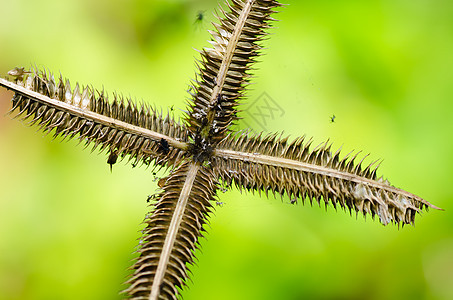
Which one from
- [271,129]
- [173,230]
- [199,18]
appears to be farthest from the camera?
[199,18]

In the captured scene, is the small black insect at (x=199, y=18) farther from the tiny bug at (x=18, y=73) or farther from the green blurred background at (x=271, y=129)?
the tiny bug at (x=18, y=73)

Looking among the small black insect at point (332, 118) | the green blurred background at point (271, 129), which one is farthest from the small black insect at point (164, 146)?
the small black insect at point (332, 118)

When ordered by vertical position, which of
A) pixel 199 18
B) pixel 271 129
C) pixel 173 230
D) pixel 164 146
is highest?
pixel 199 18

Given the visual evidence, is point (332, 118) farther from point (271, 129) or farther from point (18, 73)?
point (18, 73)

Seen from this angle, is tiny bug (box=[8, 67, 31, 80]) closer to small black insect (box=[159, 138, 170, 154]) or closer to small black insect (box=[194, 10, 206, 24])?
small black insect (box=[159, 138, 170, 154])

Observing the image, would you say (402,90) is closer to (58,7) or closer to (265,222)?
(265,222)

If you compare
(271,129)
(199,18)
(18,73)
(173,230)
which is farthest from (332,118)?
(18,73)

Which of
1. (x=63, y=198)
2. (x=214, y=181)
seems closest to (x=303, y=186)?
(x=214, y=181)
